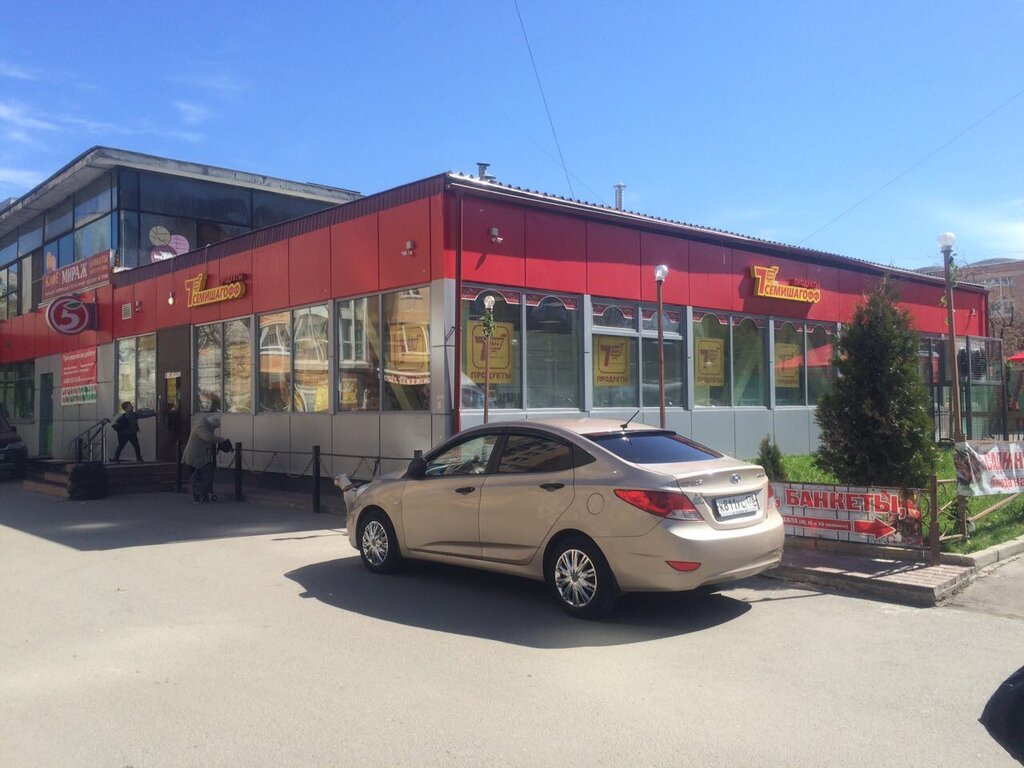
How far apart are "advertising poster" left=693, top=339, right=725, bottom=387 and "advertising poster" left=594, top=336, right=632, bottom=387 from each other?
6.64 ft

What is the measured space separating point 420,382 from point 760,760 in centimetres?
1031

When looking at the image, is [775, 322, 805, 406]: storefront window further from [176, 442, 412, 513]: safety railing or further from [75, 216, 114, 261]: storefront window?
[75, 216, 114, 261]: storefront window

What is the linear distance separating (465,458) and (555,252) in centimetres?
749

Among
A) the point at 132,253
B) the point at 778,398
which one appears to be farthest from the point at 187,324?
the point at 778,398

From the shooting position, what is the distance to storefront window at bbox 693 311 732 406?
17641 mm

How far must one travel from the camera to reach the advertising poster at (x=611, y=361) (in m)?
15.8

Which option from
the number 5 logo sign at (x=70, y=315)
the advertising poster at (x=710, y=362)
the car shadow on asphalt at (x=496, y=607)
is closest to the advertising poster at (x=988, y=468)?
the car shadow on asphalt at (x=496, y=607)

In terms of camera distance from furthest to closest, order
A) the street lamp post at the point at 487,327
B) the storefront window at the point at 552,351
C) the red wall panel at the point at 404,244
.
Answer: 1. the storefront window at the point at 552,351
2. the red wall panel at the point at 404,244
3. the street lamp post at the point at 487,327

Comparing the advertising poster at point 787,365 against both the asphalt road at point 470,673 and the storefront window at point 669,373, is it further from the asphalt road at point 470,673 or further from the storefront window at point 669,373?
the asphalt road at point 470,673

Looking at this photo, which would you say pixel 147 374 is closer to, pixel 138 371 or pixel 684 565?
pixel 138 371

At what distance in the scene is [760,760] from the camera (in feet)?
14.2

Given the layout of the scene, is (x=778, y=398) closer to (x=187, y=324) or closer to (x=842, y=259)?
(x=842, y=259)

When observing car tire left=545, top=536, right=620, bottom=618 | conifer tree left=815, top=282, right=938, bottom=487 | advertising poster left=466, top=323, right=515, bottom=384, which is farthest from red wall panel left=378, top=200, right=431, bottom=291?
car tire left=545, top=536, right=620, bottom=618

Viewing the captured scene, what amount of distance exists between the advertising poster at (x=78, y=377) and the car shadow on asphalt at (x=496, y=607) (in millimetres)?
18461
